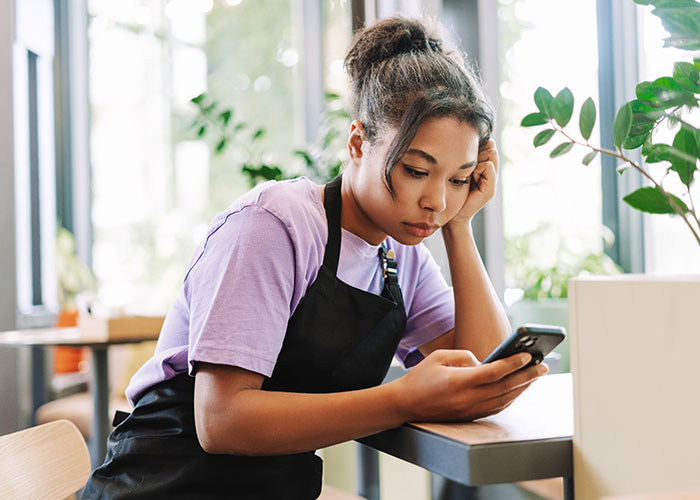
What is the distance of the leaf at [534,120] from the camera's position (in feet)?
3.41

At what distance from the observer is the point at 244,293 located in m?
1.04

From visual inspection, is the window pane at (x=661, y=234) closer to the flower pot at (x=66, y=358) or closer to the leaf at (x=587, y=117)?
the leaf at (x=587, y=117)

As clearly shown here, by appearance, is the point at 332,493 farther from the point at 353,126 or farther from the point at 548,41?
the point at 548,41

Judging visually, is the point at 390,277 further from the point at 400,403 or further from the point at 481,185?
the point at 400,403

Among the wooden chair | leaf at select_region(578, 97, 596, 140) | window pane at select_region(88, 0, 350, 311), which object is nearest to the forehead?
leaf at select_region(578, 97, 596, 140)

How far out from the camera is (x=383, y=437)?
→ 1.01m

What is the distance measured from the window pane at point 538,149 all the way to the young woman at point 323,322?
1.73 meters

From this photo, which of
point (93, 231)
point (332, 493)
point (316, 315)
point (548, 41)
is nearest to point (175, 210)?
point (93, 231)

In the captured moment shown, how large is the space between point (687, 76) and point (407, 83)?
44 cm

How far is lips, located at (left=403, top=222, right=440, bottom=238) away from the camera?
3.98 ft

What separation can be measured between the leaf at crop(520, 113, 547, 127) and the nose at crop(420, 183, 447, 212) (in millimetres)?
171

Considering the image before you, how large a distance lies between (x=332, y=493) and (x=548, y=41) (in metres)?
2.23

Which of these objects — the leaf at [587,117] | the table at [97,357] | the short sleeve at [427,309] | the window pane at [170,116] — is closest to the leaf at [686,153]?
the leaf at [587,117]

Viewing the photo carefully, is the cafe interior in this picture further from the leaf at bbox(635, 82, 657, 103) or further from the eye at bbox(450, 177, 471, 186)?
the eye at bbox(450, 177, 471, 186)
